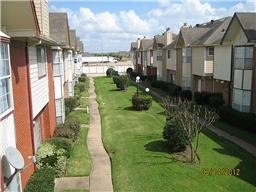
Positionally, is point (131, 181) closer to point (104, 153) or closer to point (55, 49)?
point (104, 153)

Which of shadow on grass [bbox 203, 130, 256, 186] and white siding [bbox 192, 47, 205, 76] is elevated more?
white siding [bbox 192, 47, 205, 76]

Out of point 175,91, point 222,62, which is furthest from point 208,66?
point 175,91

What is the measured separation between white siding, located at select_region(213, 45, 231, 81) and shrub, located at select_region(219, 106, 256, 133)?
345 cm

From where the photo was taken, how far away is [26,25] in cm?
1073

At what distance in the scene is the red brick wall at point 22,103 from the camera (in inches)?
434

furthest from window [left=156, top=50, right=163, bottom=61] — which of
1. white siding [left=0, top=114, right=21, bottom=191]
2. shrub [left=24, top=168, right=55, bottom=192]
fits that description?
white siding [left=0, top=114, right=21, bottom=191]

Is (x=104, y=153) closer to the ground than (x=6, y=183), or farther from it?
closer to the ground

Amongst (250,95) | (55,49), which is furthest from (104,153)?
(250,95)

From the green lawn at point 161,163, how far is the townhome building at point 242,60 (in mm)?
4761

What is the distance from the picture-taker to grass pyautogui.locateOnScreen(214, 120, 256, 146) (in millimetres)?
21219

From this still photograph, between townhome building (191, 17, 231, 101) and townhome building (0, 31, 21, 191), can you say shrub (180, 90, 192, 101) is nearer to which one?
townhome building (191, 17, 231, 101)

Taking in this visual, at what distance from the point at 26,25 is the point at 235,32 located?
2007 cm

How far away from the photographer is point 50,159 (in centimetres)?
1505

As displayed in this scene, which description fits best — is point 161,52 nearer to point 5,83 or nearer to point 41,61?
point 41,61
